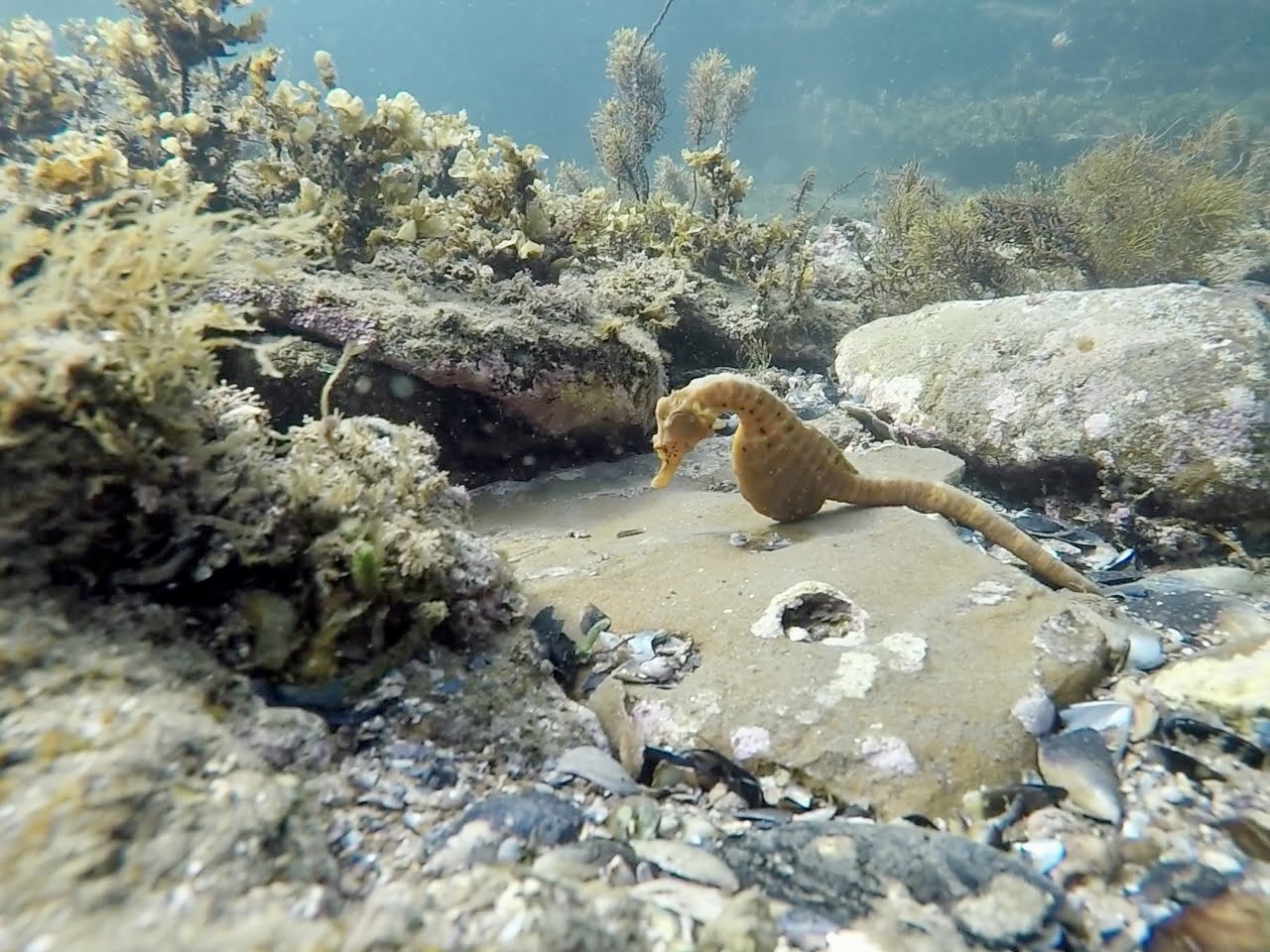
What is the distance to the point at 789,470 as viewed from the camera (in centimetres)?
397

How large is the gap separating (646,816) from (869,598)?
1624 millimetres

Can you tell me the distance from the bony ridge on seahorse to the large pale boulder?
3.92 ft

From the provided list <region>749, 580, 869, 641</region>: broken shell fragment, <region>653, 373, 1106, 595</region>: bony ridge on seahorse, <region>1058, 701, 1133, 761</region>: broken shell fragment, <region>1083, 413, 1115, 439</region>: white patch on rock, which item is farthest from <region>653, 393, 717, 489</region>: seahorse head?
<region>1083, 413, 1115, 439</region>: white patch on rock

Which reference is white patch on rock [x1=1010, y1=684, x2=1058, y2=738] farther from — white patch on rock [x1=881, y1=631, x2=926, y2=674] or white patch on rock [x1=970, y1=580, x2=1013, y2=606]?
white patch on rock [x1=970, y1=580, x2=1013, y2=606]

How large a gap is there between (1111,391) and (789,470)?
2.53 metres

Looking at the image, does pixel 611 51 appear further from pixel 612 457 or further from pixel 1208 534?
pixel 1208 534

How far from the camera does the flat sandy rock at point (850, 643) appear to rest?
235 centimetres

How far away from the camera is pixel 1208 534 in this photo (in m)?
4.14

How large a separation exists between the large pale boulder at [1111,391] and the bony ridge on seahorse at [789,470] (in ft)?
3.92

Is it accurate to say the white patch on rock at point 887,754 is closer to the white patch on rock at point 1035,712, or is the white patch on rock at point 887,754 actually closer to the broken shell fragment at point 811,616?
the white patch on rock at point 1035,712

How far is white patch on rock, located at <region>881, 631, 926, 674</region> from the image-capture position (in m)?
2.71

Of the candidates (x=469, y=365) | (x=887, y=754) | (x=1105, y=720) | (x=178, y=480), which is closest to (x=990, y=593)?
(x=1105, y=720)

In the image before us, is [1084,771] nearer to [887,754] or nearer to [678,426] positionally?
[887,754]

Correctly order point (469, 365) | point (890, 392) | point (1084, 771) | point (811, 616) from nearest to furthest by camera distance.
A: point (1084, 771)
point (811, 616)
point (469, 365)
point (890, 392)
